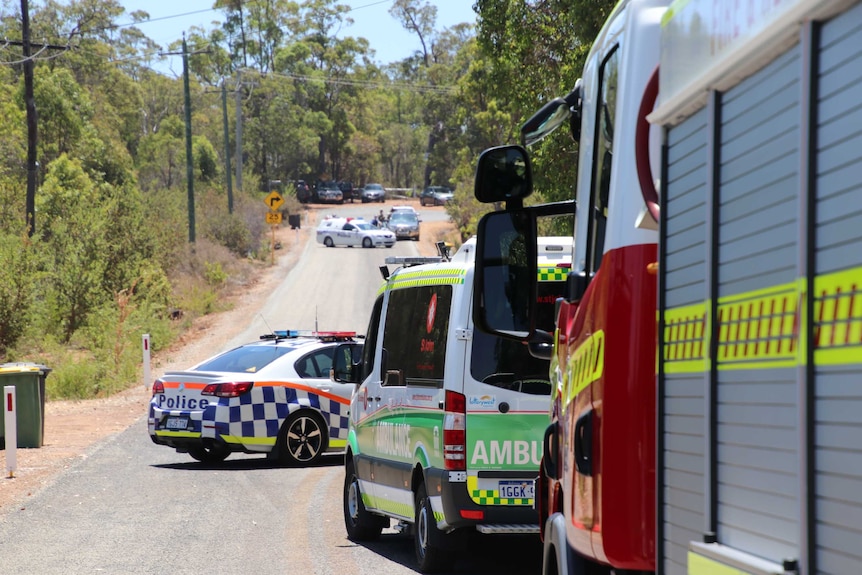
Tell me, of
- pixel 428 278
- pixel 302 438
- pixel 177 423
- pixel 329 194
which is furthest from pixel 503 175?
pixel 329 194

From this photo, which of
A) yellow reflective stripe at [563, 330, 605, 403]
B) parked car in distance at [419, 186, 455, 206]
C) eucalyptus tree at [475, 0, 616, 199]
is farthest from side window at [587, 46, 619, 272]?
parked car in distance at [419, 186, 455, 206]

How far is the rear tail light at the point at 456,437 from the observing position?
26.9 feet

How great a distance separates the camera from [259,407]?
14938mm

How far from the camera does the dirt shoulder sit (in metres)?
13.9

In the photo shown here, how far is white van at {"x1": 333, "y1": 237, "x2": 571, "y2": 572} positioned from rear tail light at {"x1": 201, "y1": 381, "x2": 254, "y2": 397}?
5776 mm

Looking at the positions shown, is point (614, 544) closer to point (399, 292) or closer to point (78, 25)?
point (399, 292)

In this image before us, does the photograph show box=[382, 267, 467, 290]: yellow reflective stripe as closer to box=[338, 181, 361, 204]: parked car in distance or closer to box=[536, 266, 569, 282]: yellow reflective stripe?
box=[536, 266, 569, 282]: yellow reflective stripe

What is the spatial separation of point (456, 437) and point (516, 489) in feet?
1.76

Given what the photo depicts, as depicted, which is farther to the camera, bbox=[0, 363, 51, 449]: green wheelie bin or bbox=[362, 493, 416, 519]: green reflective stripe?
bbox=[0, 363, 51, 449]: green wheelie bin

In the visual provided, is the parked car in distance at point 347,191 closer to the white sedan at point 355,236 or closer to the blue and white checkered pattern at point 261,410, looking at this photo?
the white sedan at point 355,236

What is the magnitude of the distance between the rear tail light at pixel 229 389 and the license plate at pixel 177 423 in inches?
16.8

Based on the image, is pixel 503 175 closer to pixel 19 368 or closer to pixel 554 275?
pixel 554 275

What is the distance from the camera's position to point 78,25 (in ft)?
244

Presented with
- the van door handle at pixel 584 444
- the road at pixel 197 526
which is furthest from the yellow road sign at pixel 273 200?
the van door handle at pixel 584 444
